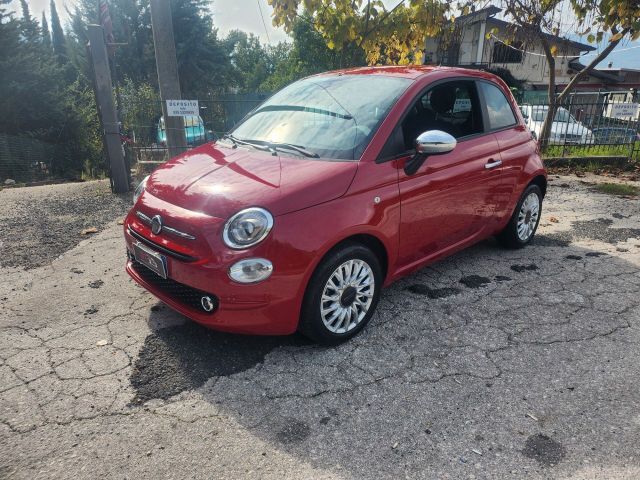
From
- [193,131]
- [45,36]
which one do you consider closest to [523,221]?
[193,131]

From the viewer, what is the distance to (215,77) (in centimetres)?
3556

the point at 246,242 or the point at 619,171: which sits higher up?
the point at 246,242

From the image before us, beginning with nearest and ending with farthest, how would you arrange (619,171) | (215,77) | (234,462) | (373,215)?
(234,462), (373,215), (619,171), (215,77)

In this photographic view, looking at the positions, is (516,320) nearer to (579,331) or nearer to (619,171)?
(579,331)

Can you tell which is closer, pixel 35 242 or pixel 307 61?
pixel 35 242

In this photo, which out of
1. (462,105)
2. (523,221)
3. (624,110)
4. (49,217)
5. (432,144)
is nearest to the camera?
(432,144)

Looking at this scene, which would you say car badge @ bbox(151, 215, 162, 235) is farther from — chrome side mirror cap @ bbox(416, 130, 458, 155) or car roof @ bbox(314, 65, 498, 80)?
car roof @ bbox(314, 65, 498, 80)

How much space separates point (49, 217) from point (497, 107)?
542cm

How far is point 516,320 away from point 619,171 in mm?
7708

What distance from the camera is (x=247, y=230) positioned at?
8.75ft

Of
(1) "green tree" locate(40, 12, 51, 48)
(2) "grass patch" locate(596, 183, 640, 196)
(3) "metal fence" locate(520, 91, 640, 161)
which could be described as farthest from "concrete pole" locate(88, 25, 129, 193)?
(1) "green tree" locate(40, 12, 51, 48)

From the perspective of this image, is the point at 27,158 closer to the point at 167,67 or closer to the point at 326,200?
the point at 167,67

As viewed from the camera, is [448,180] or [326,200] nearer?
[326,200]

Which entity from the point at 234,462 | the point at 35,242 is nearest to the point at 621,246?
the point at 234,462
